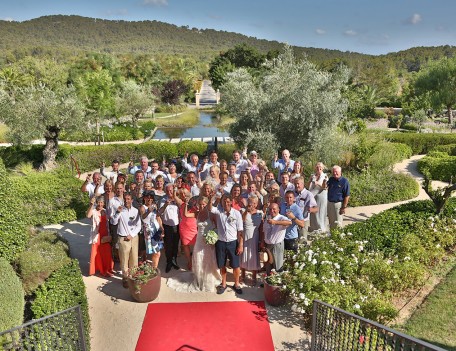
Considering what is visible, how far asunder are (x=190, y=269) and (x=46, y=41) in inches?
8918

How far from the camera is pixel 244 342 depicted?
575cm

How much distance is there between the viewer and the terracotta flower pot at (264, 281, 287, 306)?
646cm

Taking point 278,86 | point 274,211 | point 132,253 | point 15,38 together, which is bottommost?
point 132,253

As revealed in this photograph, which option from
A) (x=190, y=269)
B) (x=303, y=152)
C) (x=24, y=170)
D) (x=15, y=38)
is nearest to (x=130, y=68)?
(x=24, y=170)

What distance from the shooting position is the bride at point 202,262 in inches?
269

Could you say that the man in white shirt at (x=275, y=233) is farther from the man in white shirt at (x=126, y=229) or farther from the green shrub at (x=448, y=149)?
the green shrub at (x=448, y=149)

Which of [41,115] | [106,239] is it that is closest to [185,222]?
[106,239]

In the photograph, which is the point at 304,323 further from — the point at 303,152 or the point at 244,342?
the point at 303,152

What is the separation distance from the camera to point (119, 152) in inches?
763

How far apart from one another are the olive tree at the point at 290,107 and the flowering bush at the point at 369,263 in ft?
19.1

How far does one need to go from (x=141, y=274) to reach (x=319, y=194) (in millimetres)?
4157

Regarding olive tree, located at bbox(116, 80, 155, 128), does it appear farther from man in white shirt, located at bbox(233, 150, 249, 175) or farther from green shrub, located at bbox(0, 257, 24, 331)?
green shrub, located at bbox(0, 257, 24, 331)

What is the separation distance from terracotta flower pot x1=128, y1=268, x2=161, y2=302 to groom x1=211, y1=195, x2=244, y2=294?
117cm

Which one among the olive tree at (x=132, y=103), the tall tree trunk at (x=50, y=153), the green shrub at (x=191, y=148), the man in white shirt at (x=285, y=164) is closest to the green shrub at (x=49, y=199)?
the man in white shirt at (x=285, y=164)
